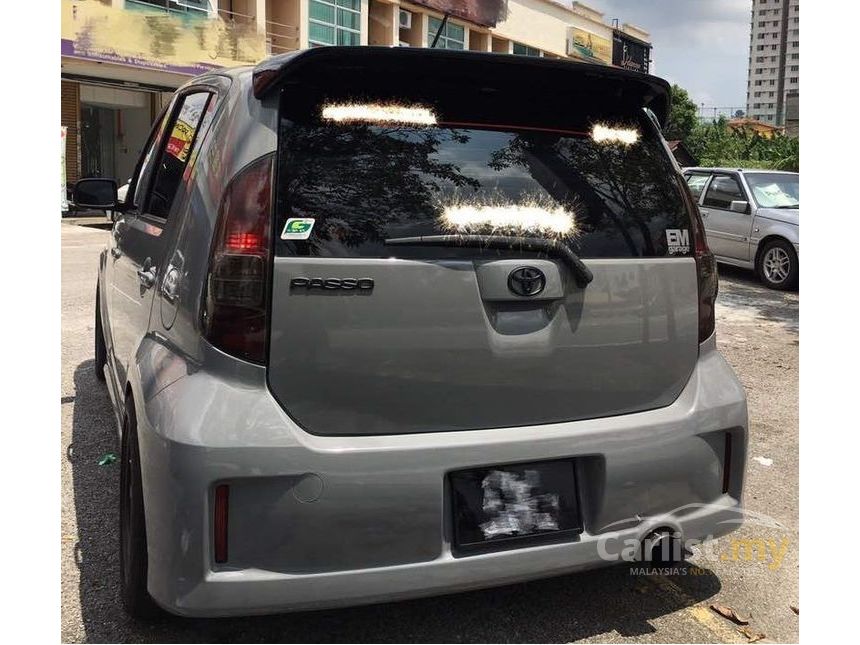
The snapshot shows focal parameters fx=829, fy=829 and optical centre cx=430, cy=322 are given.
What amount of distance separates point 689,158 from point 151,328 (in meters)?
39.9

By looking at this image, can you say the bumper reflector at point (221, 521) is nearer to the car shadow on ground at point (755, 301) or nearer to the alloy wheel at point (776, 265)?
the car shadow on ground at point (755, 301)

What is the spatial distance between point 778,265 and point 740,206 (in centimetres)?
108

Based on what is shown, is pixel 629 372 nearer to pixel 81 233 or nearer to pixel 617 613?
pixel 617 613

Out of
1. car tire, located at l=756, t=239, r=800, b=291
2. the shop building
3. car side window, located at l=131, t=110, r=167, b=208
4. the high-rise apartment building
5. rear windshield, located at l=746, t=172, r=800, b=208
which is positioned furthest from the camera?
the high-rise apartment building

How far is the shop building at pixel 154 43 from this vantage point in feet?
75.0

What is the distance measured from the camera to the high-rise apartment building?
110 meters

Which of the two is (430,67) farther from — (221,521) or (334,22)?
(334,22)

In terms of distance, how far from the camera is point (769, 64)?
124 meters

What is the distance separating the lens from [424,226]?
90.9 inches

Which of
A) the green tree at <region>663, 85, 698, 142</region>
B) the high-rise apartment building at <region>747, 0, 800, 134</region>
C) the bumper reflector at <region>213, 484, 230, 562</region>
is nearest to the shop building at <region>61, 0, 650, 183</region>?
the bumper reflector at <region>213, 484, 230, 562</region>

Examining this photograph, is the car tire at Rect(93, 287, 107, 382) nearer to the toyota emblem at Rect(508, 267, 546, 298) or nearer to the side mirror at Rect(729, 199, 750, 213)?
the toyota emblem at Rect(508, 267, 546, 298)

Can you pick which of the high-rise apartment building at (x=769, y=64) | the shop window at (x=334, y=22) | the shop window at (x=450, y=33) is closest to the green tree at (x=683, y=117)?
the shop window at (x=450, y=33)

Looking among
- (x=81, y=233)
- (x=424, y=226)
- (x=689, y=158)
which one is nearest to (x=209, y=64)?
(x=81, y=233)

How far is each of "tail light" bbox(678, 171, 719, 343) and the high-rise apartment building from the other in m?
110
